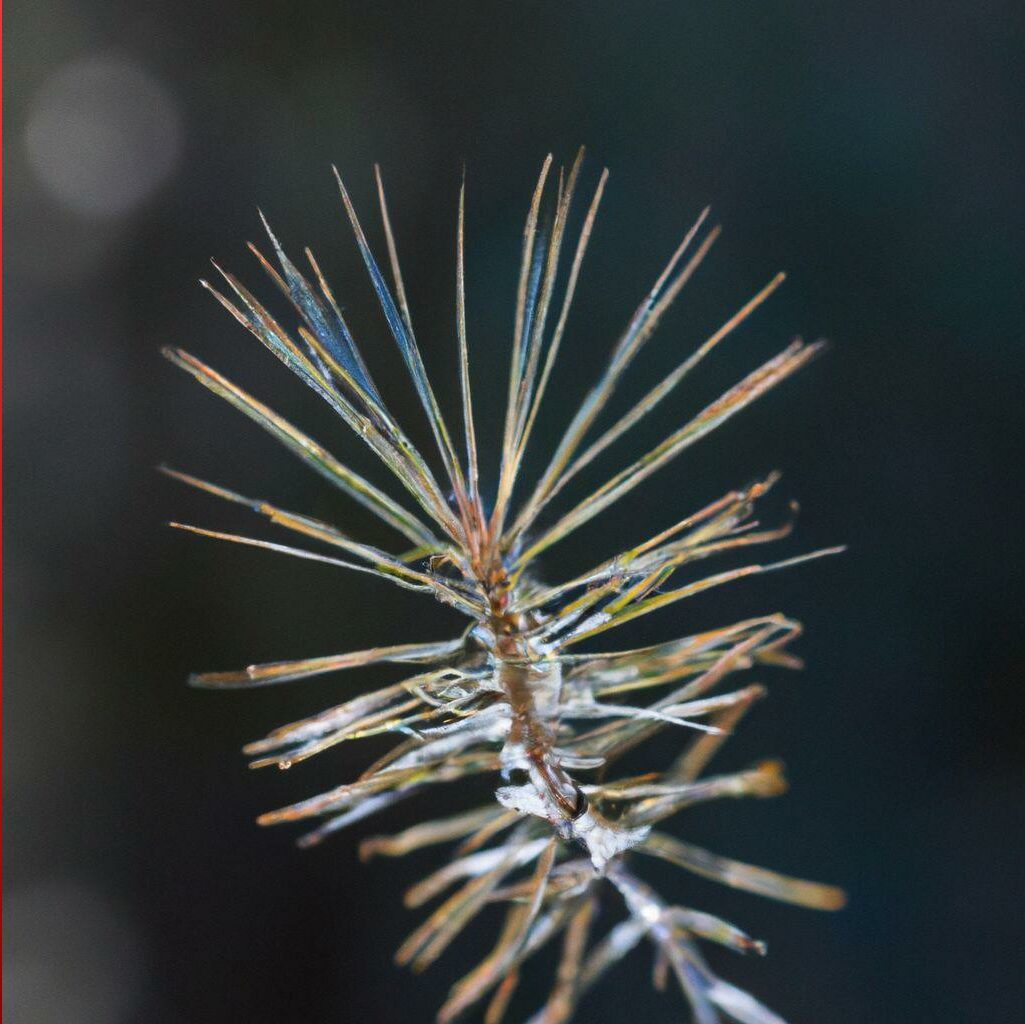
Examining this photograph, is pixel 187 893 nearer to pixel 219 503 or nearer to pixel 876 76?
pixel 219 503

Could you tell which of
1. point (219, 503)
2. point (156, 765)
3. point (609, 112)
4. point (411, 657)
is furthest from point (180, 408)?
point (411, 657)

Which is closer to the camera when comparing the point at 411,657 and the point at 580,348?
the point at 411,657

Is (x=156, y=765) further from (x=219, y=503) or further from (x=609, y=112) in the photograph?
(x=609, y=112)

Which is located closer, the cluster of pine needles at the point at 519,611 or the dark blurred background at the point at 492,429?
the cluster of pine needles at the point at 519,611

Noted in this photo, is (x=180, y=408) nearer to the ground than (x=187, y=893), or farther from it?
farther from it

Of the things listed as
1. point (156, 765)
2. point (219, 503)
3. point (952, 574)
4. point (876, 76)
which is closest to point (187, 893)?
point (156, 765)

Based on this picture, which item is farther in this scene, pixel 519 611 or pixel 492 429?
pixel 492 429

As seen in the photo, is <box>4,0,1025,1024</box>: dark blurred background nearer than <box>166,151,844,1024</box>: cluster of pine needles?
No

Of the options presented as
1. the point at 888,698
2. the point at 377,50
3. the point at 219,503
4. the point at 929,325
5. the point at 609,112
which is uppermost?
the point at 377,50
